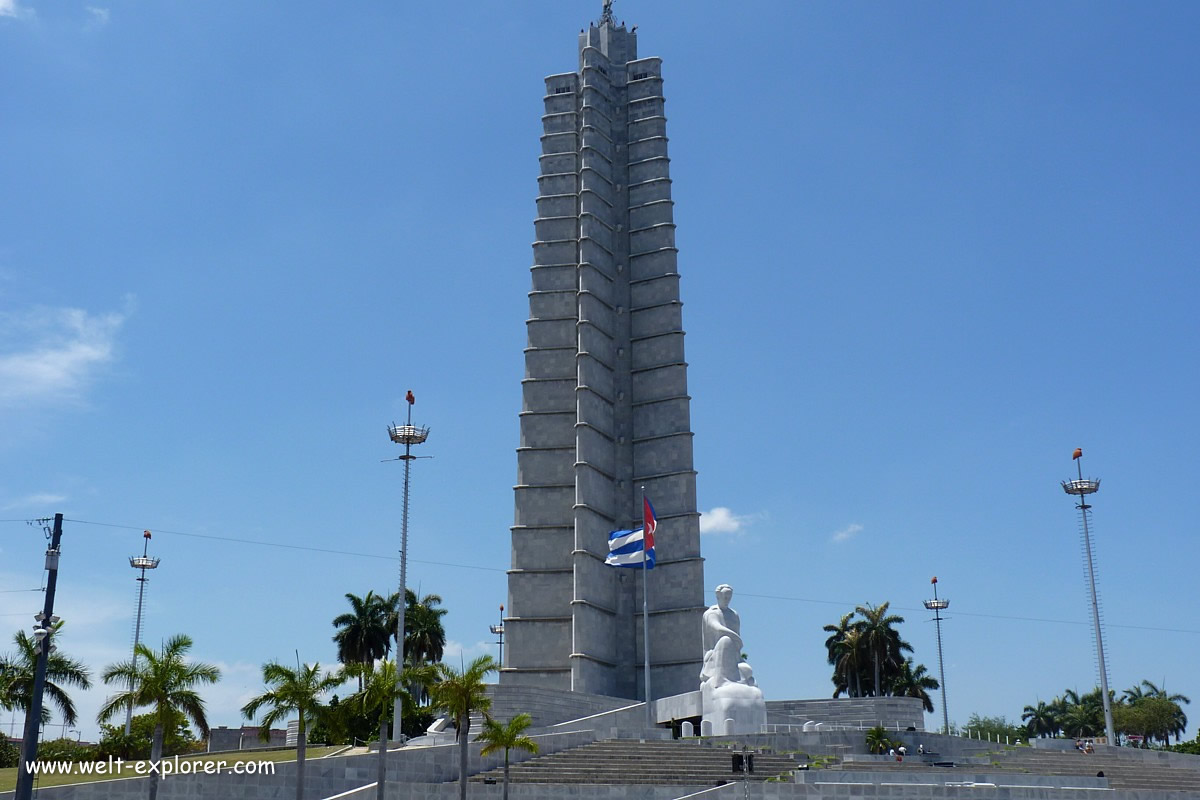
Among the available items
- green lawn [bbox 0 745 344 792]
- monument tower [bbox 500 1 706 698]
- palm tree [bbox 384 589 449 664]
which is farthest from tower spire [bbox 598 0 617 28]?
green lawn [bbox 0 745 344 792]

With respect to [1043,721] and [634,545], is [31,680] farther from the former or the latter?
[1043,721]

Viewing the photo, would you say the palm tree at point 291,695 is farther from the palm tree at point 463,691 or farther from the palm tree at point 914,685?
the palm tree at point 914,685

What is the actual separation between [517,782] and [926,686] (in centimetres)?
4310

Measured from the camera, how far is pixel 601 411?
54.4 metres

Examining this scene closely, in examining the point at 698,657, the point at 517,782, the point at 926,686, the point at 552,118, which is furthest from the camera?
the point at 926,686

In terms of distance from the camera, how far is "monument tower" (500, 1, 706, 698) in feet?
167

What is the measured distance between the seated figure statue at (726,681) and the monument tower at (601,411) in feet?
32.1

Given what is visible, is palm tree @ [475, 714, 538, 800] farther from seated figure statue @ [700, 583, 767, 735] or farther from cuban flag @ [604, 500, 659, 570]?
cuban flag @ [604, 500, 659, 570]

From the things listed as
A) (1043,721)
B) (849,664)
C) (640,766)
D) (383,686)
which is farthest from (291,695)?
(1043,721)

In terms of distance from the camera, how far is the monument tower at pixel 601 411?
5103 centimetres

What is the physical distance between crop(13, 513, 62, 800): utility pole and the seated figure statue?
22.2 m

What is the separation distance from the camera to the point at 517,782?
93.2 feet

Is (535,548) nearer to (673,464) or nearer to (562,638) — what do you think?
(562,638)

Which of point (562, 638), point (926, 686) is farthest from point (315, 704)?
point (926, 686)
